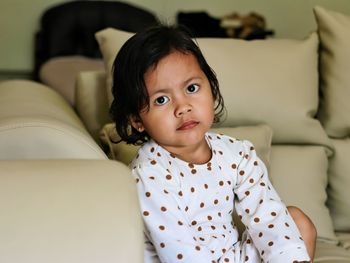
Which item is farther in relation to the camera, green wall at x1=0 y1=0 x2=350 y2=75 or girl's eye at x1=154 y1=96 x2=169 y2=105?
green wall at x1=0 y1=0 x2=350 y2=75

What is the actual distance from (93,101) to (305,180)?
0.65 meters

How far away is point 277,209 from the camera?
4.43 ft

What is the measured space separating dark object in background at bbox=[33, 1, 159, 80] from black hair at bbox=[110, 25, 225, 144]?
2264mm

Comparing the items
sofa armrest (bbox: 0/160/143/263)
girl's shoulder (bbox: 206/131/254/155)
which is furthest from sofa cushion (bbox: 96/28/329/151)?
sofa armrest (bbox: 0/160/143/263)

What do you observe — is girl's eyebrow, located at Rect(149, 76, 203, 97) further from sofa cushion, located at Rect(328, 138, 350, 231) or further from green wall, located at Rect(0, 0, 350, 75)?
green wall, located at Rect(0, 0, 350, 75)

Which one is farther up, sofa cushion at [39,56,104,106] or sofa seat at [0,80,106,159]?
sofa seat at [0,80,106,159]

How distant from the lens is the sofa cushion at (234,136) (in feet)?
5.28

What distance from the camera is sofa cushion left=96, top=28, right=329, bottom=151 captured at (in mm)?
1749

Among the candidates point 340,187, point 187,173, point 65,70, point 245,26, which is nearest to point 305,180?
point 340,187

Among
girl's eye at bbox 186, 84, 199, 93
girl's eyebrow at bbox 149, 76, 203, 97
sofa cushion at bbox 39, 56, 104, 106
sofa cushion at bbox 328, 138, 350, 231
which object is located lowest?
sofa cushion at bbox 39, 56, 104, 106

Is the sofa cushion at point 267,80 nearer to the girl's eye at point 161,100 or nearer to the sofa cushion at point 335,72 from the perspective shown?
the sofa cushion at point 335,72

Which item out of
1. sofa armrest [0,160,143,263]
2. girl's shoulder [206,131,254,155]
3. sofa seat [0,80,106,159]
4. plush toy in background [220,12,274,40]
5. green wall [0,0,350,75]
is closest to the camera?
sofa armrest [0,160,143,263]

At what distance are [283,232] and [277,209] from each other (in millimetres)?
63

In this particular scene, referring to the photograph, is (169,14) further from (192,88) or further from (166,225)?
(166,225)
